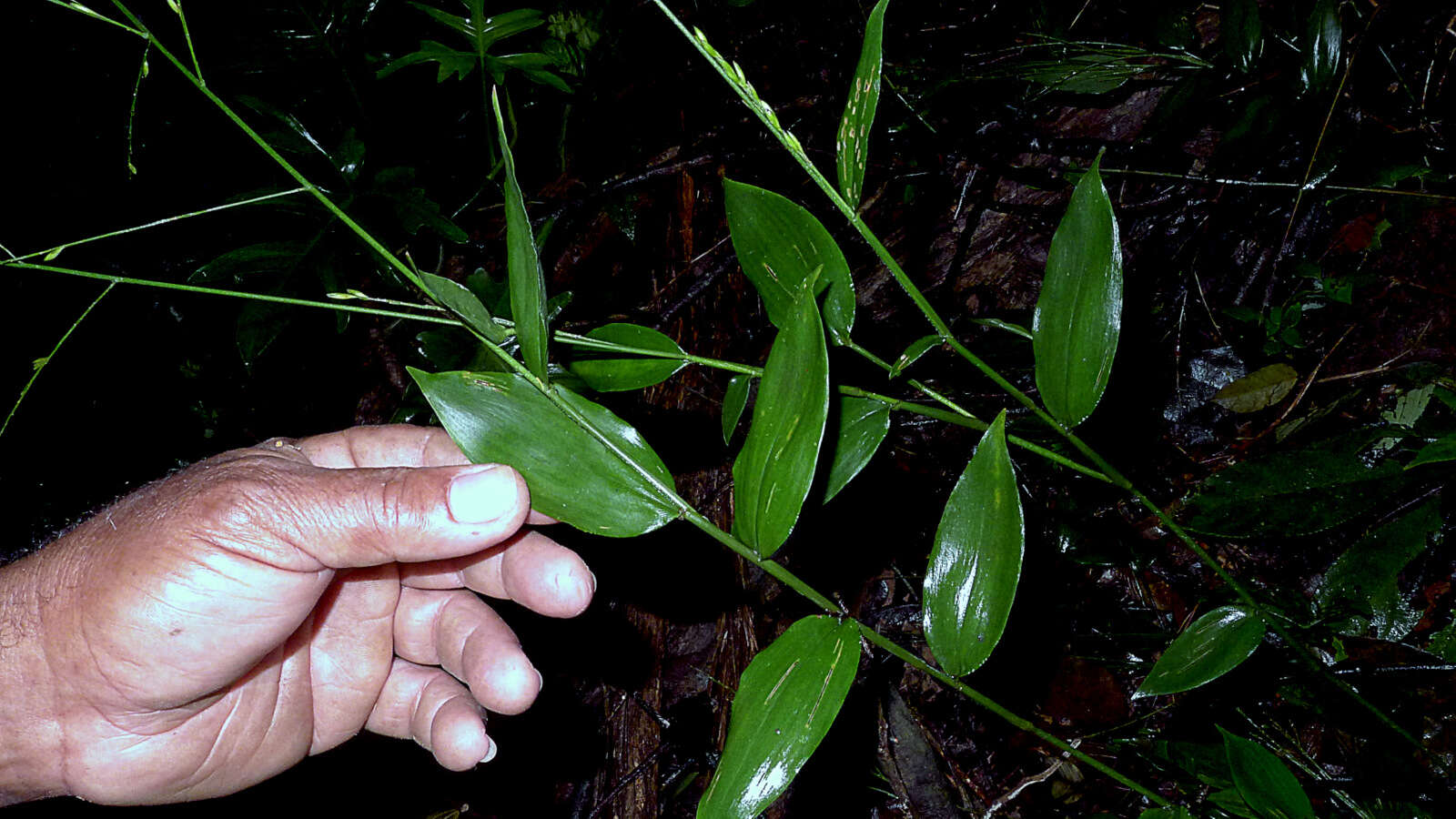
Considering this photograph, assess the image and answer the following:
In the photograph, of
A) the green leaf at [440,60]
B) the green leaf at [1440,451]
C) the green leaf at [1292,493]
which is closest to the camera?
the green leaf at [1440,451]

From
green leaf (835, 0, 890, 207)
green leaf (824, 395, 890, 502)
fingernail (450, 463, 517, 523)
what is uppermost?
green leaf (835, 0, 890, 207)

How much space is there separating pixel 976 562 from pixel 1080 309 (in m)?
0.27

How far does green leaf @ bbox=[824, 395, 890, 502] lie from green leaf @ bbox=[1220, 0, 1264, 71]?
1.23 metres

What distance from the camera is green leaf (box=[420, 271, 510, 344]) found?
0.67 metres

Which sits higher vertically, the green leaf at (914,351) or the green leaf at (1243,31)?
the green leaf at (1243,31)

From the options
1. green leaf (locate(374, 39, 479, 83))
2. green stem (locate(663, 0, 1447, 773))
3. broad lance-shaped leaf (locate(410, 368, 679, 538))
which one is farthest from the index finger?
green leaf (locate(374, 39, 479, 83))

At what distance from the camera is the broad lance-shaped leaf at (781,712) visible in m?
0.68

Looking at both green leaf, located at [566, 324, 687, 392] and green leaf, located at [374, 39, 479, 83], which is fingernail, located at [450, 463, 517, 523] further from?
green leaf, located at [374, 39, 479, 83]

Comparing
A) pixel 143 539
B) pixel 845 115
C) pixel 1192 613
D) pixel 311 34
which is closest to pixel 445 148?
pixel 311 34

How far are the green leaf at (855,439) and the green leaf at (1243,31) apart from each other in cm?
123

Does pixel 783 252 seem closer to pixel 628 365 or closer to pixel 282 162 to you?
pixel 628 365

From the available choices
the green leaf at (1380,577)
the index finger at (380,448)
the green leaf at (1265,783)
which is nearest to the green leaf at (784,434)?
the index finger at (380,448)

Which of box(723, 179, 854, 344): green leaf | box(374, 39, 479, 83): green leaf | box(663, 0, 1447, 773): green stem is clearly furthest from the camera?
box(374, 39, 479, 83): green leaf

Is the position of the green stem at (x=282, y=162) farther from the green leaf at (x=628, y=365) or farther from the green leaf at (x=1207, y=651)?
the green leaf at (x=1207, y=651)
